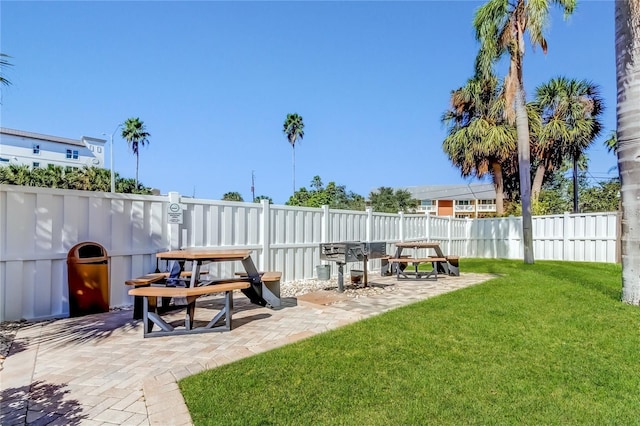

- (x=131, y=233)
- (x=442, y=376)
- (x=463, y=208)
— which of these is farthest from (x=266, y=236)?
(x=463, y=208)

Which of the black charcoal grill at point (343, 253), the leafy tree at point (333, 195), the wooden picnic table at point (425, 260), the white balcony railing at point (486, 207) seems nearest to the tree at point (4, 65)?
the black charcoal grill at point (343, 253)

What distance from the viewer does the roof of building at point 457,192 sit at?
151 feet

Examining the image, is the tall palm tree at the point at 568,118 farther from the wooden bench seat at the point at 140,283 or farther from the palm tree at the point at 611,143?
the wooden bench seat at the point at 140,283

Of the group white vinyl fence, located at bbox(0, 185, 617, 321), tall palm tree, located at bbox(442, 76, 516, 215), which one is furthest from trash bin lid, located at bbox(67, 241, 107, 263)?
tall palm tree, located at bbox(442, 76, 516, 215)

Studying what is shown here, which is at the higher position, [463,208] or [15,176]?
[15,176]

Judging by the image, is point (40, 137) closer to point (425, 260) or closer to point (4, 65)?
point (4, 65)

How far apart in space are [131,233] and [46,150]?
41494mm

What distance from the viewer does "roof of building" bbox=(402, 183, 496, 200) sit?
46.1 metres

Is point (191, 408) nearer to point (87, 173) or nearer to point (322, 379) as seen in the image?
point (322, 379)

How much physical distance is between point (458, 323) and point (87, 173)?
116 feet

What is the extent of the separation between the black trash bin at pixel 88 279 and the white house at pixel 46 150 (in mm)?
37302

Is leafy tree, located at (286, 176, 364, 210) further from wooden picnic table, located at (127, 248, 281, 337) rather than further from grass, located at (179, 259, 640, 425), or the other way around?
grass, located at (179, 259, 640, 425)

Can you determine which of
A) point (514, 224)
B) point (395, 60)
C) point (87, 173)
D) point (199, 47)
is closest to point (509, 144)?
point (514, 224)

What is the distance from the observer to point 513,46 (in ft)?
39.5
